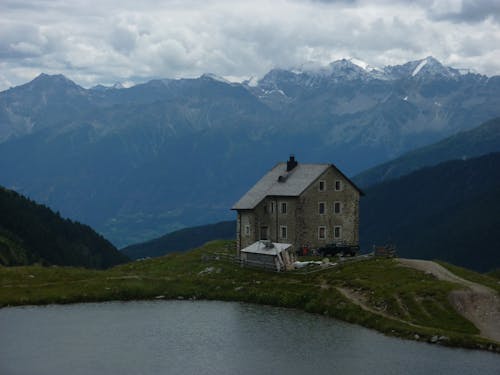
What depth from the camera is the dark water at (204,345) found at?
59.8 m

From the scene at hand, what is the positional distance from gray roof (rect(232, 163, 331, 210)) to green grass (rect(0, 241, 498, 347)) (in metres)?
8.93

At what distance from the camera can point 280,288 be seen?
84.0 meters

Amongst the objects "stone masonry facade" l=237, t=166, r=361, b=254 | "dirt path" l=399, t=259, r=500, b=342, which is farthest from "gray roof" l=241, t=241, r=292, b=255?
"dirt path" l=399, t=259, r=500, b=342

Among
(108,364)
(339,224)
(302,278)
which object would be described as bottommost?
(108,364)

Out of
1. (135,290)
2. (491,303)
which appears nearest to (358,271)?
(491,303)

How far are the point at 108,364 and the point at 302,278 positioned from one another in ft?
101

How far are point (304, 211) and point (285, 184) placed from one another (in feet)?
16.5

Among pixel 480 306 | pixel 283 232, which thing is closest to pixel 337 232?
pixel 283 232

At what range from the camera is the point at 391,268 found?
84.9 metres

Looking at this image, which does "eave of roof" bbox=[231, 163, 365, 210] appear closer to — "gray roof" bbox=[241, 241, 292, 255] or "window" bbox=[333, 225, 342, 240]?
"window" bbox=[333, 225, 342, 240]

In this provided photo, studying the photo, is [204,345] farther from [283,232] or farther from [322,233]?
[322,233]

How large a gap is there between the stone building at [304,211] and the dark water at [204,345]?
23091 millimetres

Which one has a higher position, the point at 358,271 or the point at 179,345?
the point at 358,271

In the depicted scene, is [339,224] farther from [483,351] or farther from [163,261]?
[483,351]
